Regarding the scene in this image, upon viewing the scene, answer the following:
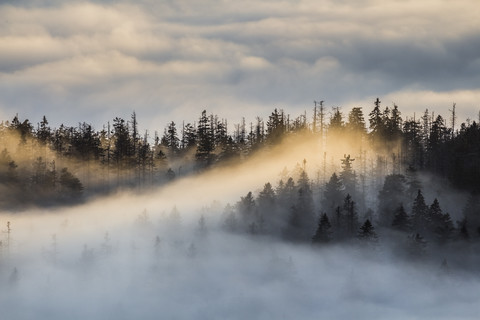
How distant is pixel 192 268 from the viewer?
641ft

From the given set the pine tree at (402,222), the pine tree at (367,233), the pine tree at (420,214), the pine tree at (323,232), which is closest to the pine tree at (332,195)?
the pine tree at (323,232)

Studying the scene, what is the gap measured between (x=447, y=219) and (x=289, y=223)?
110 feet

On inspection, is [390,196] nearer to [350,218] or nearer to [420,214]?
[350,218]

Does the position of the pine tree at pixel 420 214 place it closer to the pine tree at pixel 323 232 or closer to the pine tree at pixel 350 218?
the pine tree at pixel 350 218

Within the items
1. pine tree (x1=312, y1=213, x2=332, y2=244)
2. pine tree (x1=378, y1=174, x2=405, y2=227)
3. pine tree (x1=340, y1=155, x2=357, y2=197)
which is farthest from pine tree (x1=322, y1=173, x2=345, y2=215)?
pine tree (x1=312, y1=213, x2=332, y2=244)

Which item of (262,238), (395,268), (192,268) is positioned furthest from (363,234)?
(192,268)

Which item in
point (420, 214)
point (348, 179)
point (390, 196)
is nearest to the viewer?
point (420, 214)

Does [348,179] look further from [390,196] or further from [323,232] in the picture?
[323,232]

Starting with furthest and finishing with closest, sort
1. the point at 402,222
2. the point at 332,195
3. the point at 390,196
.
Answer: the point at 332,195 → the point at 390,196 → the point at 402,222

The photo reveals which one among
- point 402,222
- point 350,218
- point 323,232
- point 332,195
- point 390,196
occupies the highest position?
point 332,195

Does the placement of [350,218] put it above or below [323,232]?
above

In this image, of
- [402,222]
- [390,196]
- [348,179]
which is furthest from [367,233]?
[348,179]

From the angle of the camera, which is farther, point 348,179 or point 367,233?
point 348,179

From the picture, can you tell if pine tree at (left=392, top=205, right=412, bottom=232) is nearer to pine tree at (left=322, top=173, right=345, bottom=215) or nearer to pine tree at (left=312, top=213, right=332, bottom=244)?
pine tree at (left=312, top=213, right=332, bottom=244)
